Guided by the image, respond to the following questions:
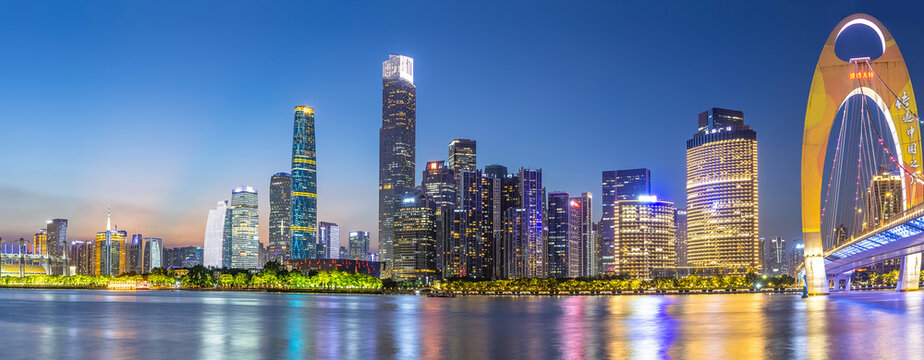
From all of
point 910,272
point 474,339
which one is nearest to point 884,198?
point 910,272

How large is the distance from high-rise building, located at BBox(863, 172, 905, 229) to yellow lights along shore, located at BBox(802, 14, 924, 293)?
3650 millimetres

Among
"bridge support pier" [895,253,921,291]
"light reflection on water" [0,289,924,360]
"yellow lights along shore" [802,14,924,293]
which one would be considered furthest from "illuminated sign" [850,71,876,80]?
"bridge support pier" [895,253,921,291]

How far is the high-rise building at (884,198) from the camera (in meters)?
95.0

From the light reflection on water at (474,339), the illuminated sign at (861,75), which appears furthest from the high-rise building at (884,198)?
the light reflection on water at (474,339)

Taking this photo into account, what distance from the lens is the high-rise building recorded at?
3739 inches

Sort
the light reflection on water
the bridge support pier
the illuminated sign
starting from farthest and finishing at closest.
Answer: the bridge support pier
the illuminated sign
the light reflection on water

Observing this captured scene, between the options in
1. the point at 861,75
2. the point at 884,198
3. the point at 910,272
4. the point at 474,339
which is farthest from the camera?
the point at 884,198

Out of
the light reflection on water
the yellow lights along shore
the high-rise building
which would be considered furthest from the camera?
the high-rise building

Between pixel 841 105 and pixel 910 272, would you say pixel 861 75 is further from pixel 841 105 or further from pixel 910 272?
pixel 910 272

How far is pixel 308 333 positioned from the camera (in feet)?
154

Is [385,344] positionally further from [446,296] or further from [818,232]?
[446,296]

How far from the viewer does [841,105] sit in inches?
3450

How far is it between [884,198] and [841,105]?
54.5 m

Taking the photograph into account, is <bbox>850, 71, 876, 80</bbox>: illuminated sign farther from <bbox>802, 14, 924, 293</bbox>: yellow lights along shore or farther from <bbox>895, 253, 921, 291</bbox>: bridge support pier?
<bbox>895, 253, 921, 291</bbox>: bridge support pier
